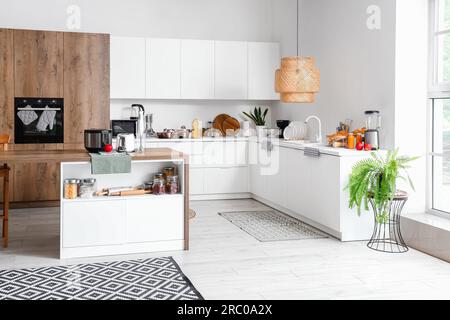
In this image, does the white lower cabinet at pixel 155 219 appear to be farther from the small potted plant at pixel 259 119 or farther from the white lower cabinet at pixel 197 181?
the small potted plant at pixel 259 119

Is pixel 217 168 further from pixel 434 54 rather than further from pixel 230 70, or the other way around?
pixel 434 54

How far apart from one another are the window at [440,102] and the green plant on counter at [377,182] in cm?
41

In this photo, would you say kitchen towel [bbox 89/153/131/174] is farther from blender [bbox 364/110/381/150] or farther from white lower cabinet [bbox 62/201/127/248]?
blender [bbox 364/110/381/150]

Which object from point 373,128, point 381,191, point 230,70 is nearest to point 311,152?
point 373,128

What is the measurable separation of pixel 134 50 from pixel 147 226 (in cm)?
344

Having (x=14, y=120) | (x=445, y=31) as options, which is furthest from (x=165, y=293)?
(x=14, y=120)

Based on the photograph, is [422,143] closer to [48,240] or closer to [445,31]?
[445,31]

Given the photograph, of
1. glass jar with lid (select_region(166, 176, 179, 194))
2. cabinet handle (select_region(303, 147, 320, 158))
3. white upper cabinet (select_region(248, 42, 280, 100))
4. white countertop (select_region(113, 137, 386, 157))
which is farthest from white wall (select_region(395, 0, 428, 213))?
white upper cabinet (select_region(248, 42, 280, 100))

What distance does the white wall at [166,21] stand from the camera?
24.3 feet

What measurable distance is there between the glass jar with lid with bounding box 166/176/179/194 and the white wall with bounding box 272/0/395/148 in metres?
2.13

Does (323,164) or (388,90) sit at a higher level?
(388,90)

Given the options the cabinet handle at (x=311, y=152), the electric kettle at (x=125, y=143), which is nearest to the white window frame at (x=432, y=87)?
the cabinet handle at (x=311, y=152)
